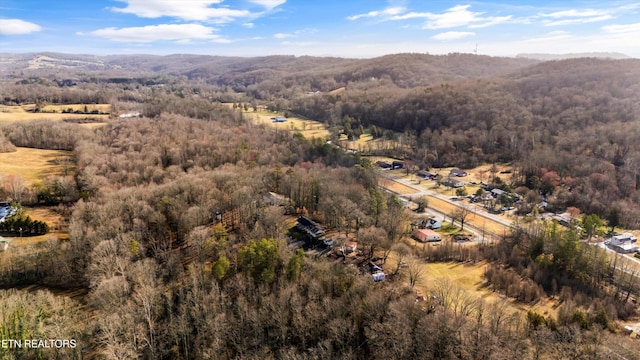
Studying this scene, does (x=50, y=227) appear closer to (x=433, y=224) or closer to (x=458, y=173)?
(x=433, y=224)

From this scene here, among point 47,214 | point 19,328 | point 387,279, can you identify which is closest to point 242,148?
point 47,214

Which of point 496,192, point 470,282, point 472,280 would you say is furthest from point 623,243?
point 470,282

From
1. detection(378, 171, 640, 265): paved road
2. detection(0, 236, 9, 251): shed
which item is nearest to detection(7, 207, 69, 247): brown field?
detection(0, 236, 9, 251): shed

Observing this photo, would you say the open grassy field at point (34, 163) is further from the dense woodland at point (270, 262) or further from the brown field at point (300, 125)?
the brown field at point (300, 125)

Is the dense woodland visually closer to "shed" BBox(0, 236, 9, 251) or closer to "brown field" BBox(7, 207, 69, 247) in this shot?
"brown field" BBox(7, 207, 69, 247)

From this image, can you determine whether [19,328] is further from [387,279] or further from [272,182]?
[272,182]
